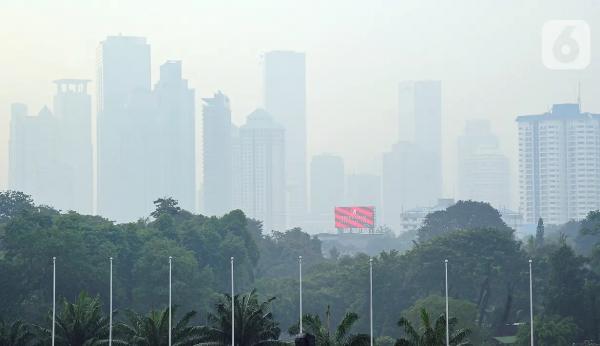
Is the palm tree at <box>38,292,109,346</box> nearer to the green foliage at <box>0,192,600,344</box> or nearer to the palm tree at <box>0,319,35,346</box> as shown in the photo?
the palm tree at <box>0,319,35,346</box>

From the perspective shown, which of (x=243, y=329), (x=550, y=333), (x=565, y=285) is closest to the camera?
(x=243, y=329)

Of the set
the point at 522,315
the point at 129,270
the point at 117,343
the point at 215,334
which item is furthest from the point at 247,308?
the point at 522,315

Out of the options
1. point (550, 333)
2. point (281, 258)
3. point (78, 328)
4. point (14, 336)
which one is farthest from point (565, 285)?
point (281, 258)

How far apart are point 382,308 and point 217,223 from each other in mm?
22142

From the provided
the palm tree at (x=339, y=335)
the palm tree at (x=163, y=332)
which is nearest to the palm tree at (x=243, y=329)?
the palm tree at (x=163, y=332)

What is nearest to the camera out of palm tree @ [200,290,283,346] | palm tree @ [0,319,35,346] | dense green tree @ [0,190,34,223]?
palm tree @ [200,290,283,346]

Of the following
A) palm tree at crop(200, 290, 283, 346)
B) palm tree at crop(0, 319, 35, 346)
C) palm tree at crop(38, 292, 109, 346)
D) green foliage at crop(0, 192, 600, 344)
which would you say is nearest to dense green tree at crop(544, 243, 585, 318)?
green foliage at crop(0, 192, 600, 344)

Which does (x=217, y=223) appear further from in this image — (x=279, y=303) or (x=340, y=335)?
(x=340, y=335)

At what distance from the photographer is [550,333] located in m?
105

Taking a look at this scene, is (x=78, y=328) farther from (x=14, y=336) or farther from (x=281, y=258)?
(x=281, y=258)

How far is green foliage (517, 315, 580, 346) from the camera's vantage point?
10450 centimetres

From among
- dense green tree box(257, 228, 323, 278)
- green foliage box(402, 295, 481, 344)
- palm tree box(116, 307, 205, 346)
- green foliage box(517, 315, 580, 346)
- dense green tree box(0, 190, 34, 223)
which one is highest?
dense green tree box(0, 190, 34, 223)

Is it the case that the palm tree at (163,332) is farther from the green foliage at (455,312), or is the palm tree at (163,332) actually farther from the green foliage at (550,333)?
the green foliage at (550,333)

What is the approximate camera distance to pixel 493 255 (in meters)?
138
